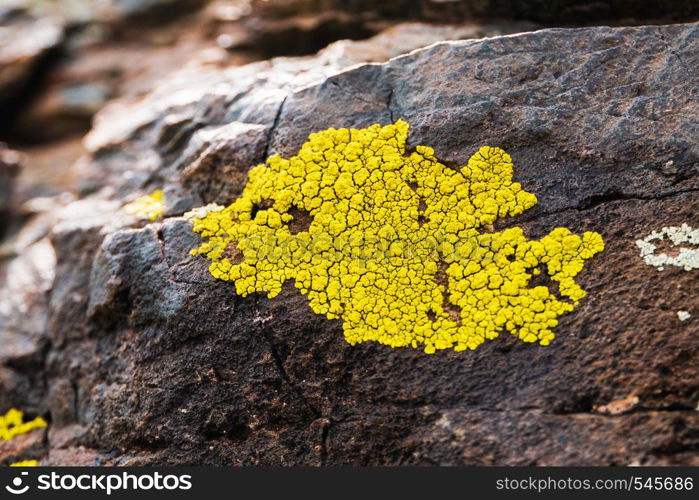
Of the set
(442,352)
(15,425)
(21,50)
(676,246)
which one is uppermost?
(21,50)

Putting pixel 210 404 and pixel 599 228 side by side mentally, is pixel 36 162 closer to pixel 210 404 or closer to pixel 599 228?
pixel 210 404

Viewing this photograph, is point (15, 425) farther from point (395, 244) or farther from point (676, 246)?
point (676, 246)

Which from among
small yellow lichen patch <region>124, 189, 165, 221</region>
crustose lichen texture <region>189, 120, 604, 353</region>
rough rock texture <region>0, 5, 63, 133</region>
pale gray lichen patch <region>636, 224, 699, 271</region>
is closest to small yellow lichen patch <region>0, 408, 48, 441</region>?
small yellow lichen patch <region>124, 189, 165, 221</region>

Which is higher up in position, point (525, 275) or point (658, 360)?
point (525, 275)

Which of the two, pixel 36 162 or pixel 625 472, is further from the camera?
pixel 36 162

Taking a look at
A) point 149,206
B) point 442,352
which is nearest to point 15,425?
point 149,206

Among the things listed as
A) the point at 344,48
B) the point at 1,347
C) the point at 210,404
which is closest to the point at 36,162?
the point at 1,347
